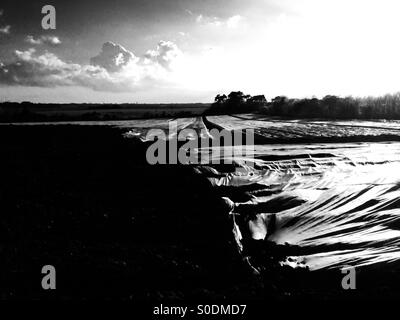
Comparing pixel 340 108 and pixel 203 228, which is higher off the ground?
pixel 340 108

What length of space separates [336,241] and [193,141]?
6.16 m

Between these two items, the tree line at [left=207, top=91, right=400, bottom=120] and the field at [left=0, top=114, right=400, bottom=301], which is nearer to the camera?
the field at [left=0, top=114, right=400, bottom=301]

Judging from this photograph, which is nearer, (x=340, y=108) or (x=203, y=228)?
(x=203, y=228)

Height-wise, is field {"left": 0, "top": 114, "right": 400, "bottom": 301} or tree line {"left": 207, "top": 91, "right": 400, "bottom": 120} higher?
tree line {"left": 207, "top": 91, "right": 400, "bottom": 120}

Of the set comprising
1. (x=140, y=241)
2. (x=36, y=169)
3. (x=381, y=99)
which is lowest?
(x=140, y=241)

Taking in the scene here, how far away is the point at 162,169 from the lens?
6211 millimetres

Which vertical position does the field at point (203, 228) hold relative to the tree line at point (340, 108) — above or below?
below

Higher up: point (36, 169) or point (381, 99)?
point (381, 99)

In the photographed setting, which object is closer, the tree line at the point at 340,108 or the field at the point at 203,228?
the field at the point at 203,228
